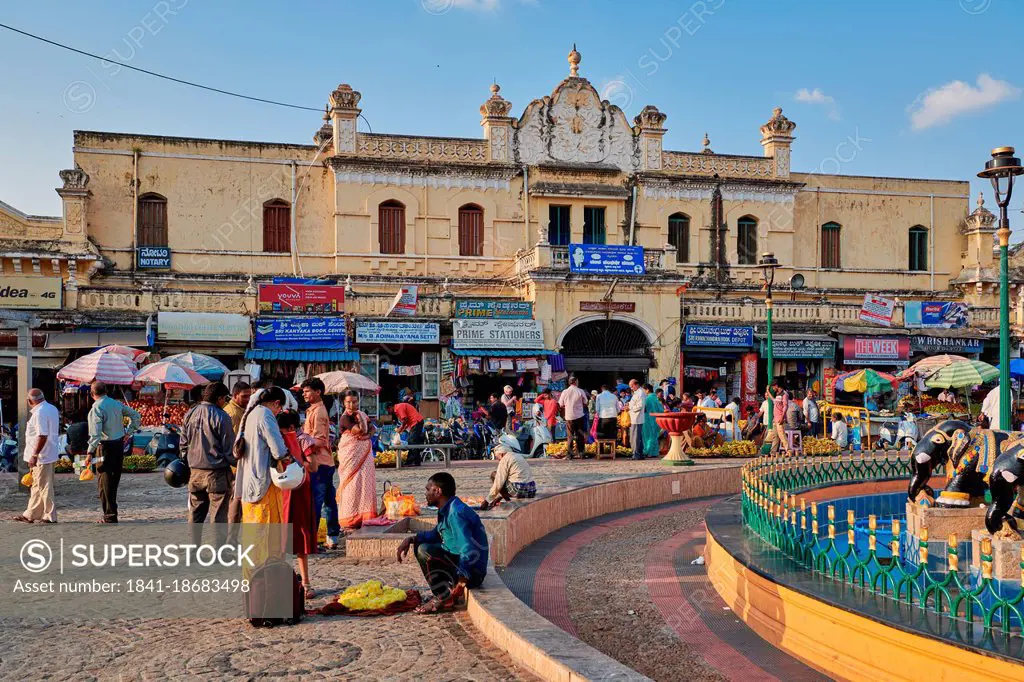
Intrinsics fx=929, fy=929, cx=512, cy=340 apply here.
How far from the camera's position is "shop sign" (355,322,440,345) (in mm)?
24047

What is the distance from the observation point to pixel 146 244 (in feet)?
88.3

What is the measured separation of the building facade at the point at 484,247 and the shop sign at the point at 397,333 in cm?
5

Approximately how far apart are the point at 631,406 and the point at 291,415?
11416 mm

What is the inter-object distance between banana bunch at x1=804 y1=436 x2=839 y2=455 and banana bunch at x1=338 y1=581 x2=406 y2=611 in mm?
12893

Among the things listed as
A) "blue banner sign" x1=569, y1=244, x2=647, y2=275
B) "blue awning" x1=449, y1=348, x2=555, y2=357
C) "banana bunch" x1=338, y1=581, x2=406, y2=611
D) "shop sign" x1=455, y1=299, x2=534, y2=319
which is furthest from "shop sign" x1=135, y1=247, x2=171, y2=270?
"banana bunch" x1=338, y1=581, x2=406, y2=611

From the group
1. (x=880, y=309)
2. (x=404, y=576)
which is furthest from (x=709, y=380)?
(x=404, y=576)

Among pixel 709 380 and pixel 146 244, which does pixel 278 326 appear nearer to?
pixel 146 244

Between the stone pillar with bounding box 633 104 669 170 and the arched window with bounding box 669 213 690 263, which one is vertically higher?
the stone pillar with bounding box 633 104 669 170

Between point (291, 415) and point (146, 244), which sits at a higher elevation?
point (146, 244)

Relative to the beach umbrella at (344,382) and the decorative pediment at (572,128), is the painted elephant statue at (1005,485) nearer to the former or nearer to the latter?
the beach umbrella at (344,382)

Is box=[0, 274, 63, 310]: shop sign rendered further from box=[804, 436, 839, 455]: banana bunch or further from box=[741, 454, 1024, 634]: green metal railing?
box=[741, 454, 1024, 634]: green metal railing

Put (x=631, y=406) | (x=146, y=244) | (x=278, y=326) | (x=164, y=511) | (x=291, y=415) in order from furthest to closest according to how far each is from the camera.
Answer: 1. (x=146, y=244)
2. (x=278, y=326)
3. (x=631, y=406)
4. (x=164, y=511)
5. (x=291, y=415)

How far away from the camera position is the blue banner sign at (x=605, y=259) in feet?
84.7

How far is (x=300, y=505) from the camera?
793cm
